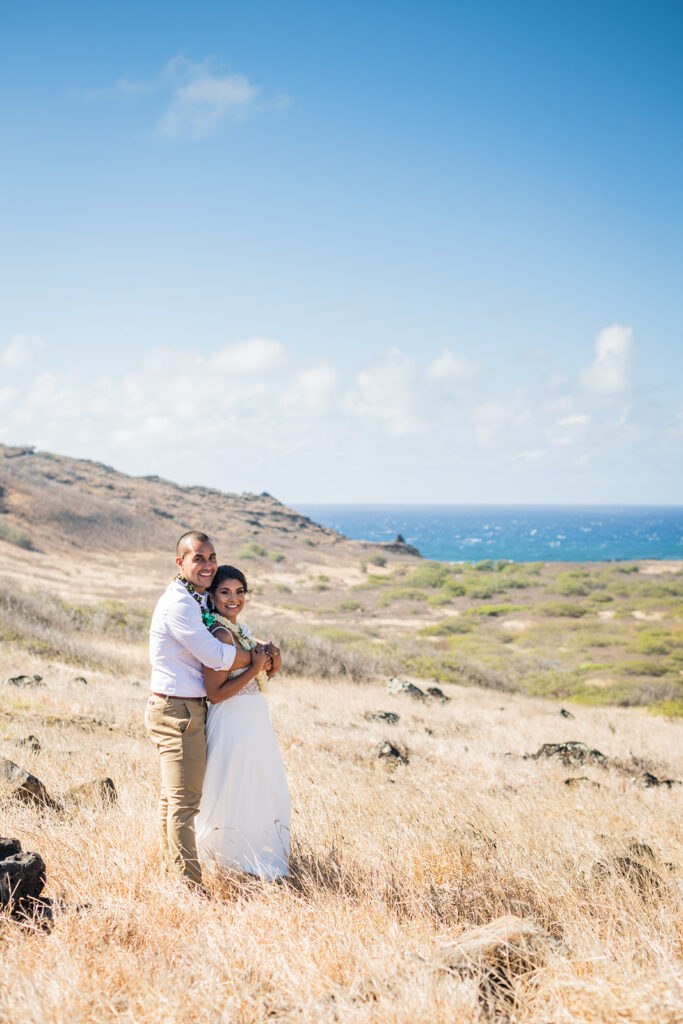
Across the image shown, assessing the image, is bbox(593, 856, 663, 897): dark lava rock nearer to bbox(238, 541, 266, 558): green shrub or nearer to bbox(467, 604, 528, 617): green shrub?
bbox(467, 604, 528, 617): green shrub

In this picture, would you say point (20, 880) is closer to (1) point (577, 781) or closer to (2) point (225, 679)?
(2) point (225, 679)

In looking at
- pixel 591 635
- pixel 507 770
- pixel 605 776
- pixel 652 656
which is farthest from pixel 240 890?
pixel 591 635

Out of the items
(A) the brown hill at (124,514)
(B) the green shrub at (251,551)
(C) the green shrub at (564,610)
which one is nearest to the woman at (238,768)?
(C) the green shrub at (564,610)

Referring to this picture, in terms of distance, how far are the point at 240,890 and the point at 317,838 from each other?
96 cm

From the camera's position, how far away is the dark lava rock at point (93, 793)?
4879 millimetres

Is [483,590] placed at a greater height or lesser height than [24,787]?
lesser

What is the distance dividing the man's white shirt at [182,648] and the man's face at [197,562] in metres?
0.09

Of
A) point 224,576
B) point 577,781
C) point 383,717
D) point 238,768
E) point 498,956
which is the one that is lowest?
point 383,717

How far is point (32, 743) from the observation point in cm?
615

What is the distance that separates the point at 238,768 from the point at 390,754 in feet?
14.6

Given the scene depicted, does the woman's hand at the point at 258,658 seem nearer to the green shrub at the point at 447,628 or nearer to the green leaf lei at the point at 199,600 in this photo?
the green leaf lei at the point at 199,600

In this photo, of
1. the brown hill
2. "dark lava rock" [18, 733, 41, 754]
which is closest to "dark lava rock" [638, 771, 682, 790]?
"dark lava rock" [18, 733, 41, 754]

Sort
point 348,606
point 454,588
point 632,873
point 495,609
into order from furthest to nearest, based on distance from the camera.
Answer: point 454,588, point 495,609, point 348,606, point 632,873

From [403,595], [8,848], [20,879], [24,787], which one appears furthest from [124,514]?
[20,879]
